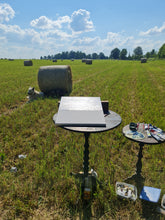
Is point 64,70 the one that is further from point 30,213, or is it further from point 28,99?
point 30,213

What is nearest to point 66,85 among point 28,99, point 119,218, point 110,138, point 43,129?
point 28,99

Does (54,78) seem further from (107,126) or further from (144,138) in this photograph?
(144,138)

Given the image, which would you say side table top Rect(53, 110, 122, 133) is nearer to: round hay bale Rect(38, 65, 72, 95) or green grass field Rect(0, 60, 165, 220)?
green grass field Rect(0, 60, 165, 220)

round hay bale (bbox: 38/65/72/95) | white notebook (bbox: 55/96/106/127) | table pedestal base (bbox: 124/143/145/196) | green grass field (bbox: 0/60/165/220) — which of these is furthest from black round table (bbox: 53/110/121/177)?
round hay bale (bbox: 38/65/72/95)

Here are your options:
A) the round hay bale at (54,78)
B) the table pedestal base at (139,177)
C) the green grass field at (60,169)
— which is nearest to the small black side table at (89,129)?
the green grass field at (60,169)

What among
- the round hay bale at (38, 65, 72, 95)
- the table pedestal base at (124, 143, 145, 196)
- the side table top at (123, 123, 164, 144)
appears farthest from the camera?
the round hay bale at (38, 65, 72, 95)

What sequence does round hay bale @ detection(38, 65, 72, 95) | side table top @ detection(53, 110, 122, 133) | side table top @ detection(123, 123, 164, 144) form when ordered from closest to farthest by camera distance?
side table top @ detection(53, 110, 122, 133), side table top @ detection(123, 123, 164, 144), round hay bale @ detection(38, 65, 72, 95)

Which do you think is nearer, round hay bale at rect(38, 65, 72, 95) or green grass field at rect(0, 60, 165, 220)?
green grass field at rect(0, 60, 165, 220)

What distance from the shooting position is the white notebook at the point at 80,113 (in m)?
2.29

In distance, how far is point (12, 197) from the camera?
2844mm

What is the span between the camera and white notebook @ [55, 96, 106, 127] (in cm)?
229

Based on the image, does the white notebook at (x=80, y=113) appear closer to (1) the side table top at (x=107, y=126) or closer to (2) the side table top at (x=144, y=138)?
(1) the side table top at (x=107, y=126)

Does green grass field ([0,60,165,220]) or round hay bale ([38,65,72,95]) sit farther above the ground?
round hay bale ([38,65,72,95])

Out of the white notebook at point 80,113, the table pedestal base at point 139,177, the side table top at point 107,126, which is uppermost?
the white notebook at point 80,113
